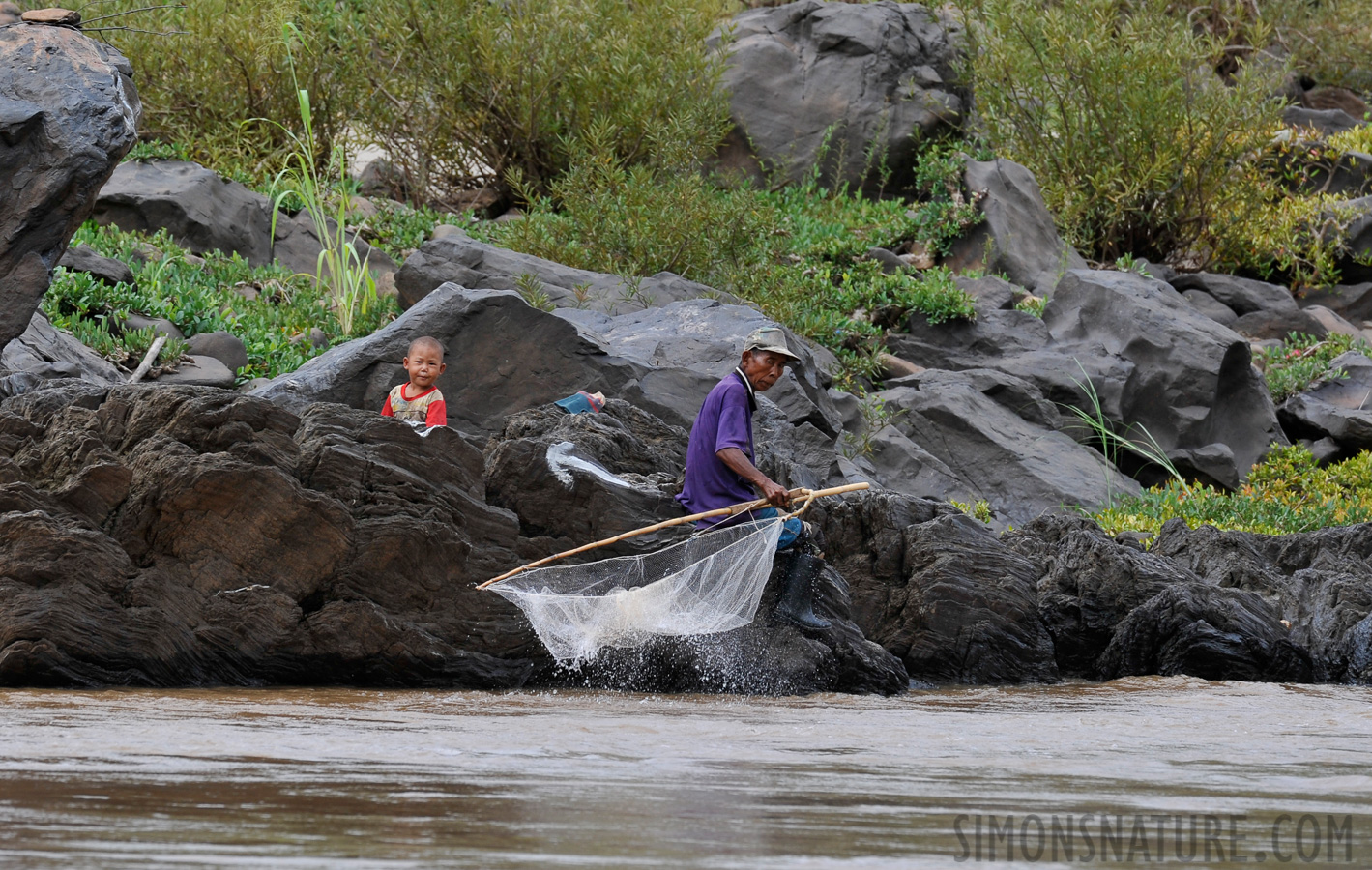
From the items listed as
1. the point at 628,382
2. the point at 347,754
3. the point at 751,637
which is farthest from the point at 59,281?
the point at 347,754

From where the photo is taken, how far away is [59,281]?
38.6 ft

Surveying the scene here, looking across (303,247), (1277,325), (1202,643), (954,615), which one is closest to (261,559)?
(954,615)

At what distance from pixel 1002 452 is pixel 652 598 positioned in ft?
21.0

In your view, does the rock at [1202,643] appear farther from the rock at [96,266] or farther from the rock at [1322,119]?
the rock at [1322,119]

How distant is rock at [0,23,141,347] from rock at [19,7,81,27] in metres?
0.10

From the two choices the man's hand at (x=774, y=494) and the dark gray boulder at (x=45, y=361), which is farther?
the dark gray boulder at (x=45, y=361)

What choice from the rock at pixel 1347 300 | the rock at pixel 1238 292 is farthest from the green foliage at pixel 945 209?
the rock at pixel 1347 300

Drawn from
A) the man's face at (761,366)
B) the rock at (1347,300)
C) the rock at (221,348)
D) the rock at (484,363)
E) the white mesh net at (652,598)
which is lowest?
the rock at (1347,300)

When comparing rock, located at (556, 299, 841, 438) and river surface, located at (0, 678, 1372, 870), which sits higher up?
river surface, located at (0, 678, 1372, 870)

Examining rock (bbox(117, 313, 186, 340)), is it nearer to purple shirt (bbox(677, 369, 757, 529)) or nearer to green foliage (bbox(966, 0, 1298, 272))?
purple shirt (bbox(677, 369, 757, 529))

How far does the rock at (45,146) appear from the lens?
7992 mm

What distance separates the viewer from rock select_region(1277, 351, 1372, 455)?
13867 millimetres

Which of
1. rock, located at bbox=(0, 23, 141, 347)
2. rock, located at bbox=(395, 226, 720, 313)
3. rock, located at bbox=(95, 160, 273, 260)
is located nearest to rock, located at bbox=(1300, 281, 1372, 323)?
rock, located at bbox=(395, 226, 720, 313)

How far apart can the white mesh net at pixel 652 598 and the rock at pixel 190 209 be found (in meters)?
9.00
